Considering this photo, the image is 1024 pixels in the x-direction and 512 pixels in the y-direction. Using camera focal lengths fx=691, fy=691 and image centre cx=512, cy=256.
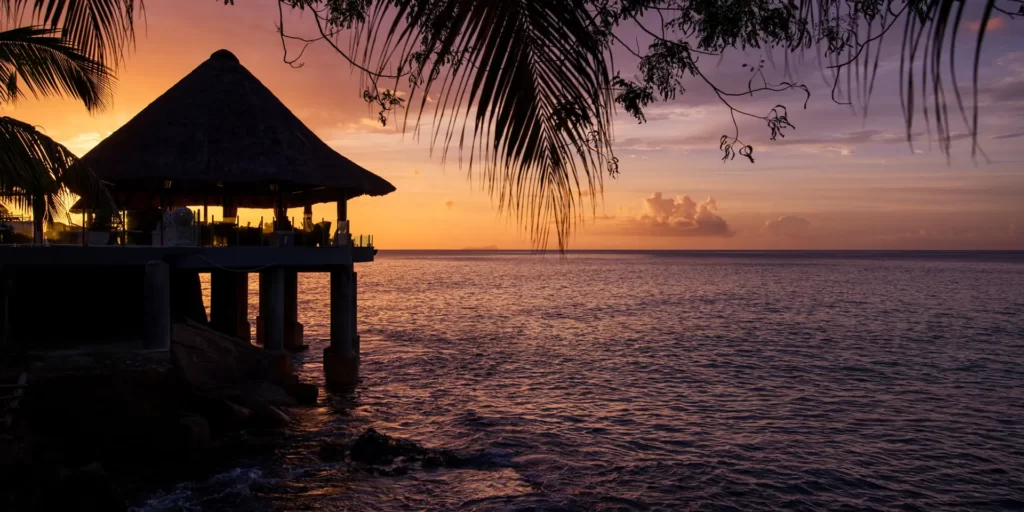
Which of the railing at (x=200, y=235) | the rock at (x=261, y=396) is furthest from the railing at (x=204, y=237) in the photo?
the rock at (x=261, y=396)

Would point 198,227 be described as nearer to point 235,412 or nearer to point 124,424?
point 235,412

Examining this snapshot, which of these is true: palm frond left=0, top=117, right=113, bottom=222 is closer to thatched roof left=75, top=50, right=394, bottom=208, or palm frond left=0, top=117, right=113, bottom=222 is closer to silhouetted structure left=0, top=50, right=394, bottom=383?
silhouetted structure left=0, top=50, right=394, bottom=383

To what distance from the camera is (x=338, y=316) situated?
19203 millimetres

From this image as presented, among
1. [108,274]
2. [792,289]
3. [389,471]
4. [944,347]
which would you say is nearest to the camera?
[389,471]

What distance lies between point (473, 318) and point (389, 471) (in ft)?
96.8

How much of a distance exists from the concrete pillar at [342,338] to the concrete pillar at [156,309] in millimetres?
5878

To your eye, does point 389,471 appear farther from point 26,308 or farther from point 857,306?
point 857,306

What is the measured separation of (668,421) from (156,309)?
11.7m

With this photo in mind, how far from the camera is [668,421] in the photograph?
55.6 feet

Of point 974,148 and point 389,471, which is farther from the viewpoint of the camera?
point 389,471

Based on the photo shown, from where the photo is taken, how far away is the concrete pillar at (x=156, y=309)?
13133mm

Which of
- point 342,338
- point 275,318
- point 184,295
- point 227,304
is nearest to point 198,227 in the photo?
point 275,318

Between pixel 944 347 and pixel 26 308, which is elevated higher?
pixel 26 308

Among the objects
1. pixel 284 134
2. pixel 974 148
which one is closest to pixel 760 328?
pixel 284 134
